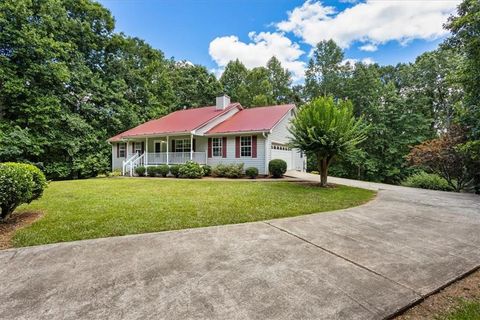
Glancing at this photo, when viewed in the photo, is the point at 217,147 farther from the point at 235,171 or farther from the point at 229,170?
the point at 235,171

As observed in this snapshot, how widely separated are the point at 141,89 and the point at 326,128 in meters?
21.5

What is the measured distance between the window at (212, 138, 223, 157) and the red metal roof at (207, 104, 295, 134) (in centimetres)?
64

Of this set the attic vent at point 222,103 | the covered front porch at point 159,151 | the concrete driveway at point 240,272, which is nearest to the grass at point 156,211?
the concrete driveway at point 240,272

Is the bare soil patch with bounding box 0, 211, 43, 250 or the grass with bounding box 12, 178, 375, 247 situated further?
the grass with bounding box 12, 178, 375, 247

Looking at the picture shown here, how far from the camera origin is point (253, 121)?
16.5m

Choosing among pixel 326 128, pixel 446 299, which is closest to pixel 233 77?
pixel 326 128

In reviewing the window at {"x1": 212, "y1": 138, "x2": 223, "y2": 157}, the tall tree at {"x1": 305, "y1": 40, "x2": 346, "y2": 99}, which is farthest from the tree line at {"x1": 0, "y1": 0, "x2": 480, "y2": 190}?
the window at {"x1": 212, "y1": 138, "x2": 223, "y2": 157}

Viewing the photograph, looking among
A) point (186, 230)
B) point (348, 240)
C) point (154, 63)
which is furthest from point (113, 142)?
point (348, 240)

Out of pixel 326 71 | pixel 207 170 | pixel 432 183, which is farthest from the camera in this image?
pixel 326 71

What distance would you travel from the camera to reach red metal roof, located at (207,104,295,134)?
50.0 feet

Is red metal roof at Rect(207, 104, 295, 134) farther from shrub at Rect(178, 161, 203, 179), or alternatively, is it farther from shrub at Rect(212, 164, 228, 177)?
shrub at Rect(178, 161, 203, 179)

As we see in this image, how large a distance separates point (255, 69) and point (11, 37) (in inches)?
955

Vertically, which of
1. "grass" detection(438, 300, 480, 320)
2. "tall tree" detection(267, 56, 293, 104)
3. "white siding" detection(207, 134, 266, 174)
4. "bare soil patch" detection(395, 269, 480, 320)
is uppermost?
"tall tree" detection(267, 56, 293, 104)

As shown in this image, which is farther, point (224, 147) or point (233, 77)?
point (233, 77)
